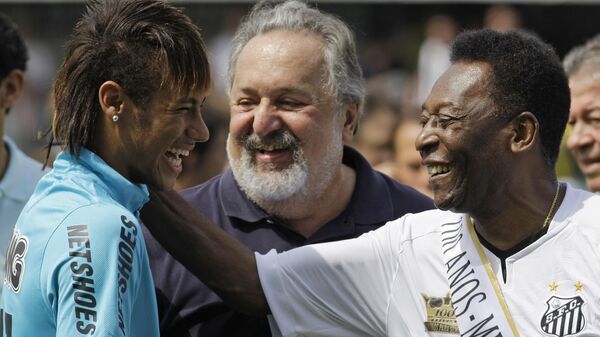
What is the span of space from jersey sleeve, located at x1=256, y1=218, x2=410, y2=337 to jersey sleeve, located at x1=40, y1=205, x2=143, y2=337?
877mm

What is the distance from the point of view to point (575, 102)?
5.06 metres

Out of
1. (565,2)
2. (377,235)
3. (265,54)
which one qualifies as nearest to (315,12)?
(265,54)

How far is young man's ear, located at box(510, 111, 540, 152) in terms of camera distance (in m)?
3.47

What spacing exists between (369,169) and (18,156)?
5.74ft

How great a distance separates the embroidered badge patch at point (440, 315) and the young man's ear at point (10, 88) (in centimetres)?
243

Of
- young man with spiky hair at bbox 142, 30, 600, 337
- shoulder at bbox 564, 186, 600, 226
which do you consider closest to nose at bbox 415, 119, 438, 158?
young man with spiky hair at bbox 142, 30, 600, 337

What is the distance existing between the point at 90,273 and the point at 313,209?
1.60 meters

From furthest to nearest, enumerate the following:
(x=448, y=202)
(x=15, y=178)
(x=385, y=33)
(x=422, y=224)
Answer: (x=385, y=33), (x=15, y=178), (x=422, y=224), (x=448, y=202)

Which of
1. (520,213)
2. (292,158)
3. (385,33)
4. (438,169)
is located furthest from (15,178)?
(385,33)

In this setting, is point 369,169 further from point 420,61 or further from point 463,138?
Result: point 420,61

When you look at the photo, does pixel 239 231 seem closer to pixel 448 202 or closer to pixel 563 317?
pixel 448 202

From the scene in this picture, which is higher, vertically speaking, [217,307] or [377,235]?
[377,235]

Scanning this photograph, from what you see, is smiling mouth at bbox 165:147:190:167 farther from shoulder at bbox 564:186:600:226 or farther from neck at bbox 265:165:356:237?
shoulder at bbox 564:186:600:226

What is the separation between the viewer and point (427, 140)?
3.51 meters
